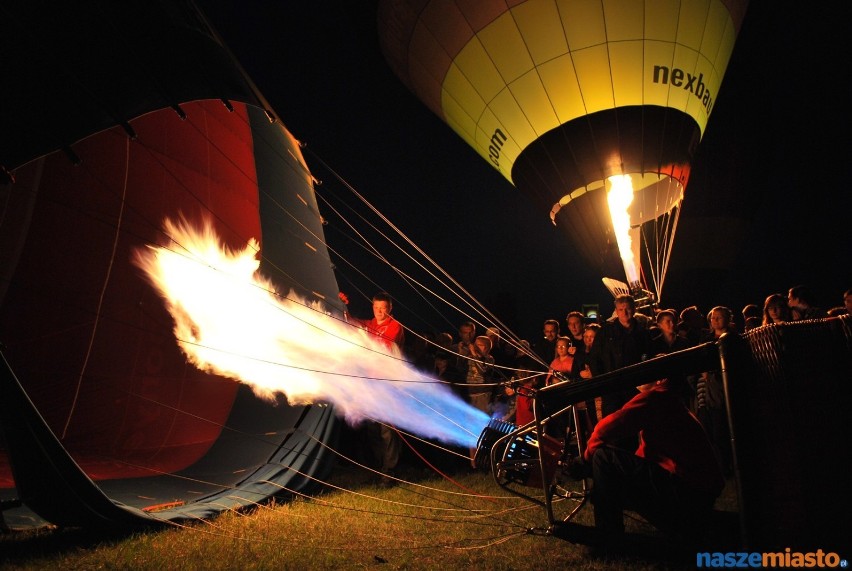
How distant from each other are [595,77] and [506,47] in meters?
1.33

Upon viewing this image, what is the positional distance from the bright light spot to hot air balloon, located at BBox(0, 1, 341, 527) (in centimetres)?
474

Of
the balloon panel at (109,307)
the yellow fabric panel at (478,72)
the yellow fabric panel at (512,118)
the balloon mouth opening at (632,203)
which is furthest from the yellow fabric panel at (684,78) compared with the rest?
the balloon panel at (109,307)

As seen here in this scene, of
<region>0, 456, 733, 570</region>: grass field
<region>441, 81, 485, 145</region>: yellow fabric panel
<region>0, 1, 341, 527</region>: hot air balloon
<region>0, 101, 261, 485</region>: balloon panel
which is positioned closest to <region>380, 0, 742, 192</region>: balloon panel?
<region>441, 81, 485, 145</region>: yellow fabric panel

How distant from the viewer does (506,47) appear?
6.97 meters

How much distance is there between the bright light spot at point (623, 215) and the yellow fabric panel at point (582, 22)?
1.90 meters

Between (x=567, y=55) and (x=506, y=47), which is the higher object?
(x=506, y=47)

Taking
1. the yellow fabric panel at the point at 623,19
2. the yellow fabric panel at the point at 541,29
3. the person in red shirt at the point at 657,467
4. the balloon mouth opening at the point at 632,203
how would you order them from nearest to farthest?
the person in red shirt at the point at 657,467 < the yellow fabric panel at the point at 623,19 < the yellow fabric panel at the point at 541,29 < the balloon mouth opening at the point at 632,203

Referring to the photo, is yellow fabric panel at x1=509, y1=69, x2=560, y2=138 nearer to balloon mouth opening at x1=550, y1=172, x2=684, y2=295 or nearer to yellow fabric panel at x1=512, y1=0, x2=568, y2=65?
yellow fabric panel at x1=512, y1=0, x2=568, y2=65

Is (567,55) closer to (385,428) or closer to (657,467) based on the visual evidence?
(385,428)

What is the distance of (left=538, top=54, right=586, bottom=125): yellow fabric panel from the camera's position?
693 cm

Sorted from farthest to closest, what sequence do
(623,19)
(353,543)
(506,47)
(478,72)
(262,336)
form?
(478,72), (506,47), (623,19), (262,336), (353,543)

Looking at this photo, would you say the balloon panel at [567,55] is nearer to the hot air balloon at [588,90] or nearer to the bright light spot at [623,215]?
the hot air balloon at [588,90]

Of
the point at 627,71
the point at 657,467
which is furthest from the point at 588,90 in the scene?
the point at 657,467

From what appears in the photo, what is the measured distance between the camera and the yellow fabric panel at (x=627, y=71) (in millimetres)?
6715
